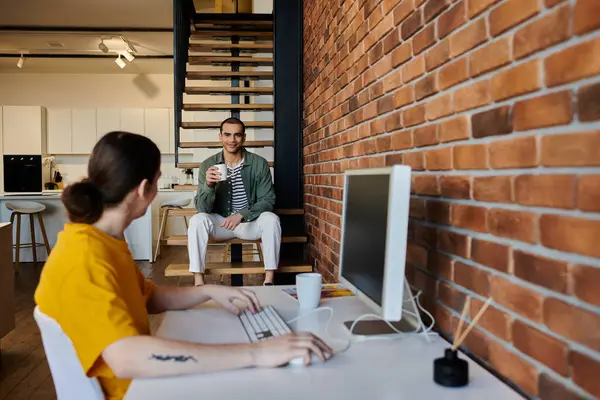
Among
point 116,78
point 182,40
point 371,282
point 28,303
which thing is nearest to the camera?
point 371,282

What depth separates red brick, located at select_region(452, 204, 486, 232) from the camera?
109cm

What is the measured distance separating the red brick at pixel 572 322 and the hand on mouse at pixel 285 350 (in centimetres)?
42

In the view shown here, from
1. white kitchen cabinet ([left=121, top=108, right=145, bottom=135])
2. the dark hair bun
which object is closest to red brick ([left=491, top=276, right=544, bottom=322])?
the dark hair bun

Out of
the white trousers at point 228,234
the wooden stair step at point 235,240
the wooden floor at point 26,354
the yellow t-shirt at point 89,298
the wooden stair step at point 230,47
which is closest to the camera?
the yellow t-shirt at point 89,298

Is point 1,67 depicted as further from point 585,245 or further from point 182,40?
point 585,245

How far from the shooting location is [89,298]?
98 cm

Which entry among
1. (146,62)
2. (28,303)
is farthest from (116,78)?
(28,303)

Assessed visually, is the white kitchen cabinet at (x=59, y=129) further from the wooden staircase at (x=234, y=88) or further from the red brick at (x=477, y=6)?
the red brick at (x=477, y=6)

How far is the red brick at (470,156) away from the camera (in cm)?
108

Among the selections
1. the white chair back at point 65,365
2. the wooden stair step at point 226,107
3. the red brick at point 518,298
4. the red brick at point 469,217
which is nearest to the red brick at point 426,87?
the red brick at point 469,217

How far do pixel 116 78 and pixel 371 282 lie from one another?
866 cm

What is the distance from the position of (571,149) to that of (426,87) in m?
0.62

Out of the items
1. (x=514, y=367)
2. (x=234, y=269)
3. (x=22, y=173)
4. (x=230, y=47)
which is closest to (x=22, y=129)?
(x=22, y=173)

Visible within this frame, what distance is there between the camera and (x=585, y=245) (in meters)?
0.77
